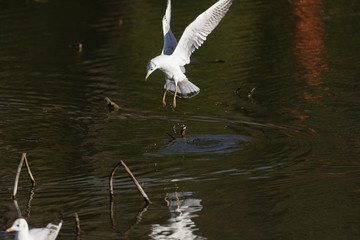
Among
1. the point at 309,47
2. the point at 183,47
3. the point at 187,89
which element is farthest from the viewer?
the point at 309,47

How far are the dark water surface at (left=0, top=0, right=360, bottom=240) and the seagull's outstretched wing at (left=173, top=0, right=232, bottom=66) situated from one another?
1548 mm

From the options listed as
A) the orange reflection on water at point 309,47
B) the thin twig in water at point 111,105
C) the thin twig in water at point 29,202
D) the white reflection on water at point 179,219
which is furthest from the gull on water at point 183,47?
the white reflection on water at point 179,219

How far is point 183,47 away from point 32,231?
5.88 metres

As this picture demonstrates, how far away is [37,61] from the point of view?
21859 mm

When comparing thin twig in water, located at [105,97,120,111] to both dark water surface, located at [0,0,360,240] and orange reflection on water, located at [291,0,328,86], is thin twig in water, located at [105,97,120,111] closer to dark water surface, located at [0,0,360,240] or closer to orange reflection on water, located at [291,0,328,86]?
dark water surface, located at [0,0,360,240]

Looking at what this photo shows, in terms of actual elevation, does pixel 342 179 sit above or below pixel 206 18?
below

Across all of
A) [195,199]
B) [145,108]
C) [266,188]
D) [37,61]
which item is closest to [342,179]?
[266,188]

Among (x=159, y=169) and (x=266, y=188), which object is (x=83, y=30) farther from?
(x=266, y=188)

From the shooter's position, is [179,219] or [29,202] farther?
[29,202]

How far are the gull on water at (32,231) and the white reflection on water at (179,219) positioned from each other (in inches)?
47.4

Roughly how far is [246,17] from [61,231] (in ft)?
59.2

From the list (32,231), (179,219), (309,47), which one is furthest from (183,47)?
(309,47)

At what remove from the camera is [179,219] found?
9523 millimetres

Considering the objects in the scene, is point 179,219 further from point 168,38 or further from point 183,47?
point 168,38
